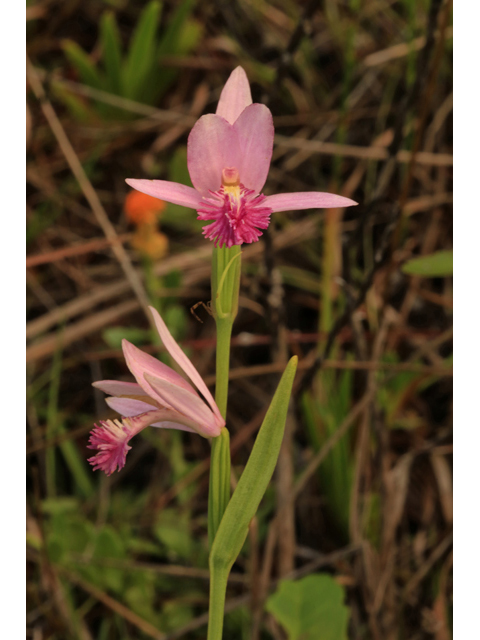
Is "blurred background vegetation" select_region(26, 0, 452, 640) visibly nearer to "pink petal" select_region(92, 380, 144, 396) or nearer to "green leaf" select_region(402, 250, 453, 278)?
"green leaf" select_region(402, 250, 453, 278)

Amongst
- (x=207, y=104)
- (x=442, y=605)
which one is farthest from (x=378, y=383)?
(x=207, y=104)

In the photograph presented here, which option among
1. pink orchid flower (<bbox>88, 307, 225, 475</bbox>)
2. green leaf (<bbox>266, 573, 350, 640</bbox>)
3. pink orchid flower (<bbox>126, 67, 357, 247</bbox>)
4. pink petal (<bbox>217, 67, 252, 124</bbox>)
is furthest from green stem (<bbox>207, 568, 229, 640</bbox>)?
green leaf (<bbox>266, 573, 350, 640</bbox>)

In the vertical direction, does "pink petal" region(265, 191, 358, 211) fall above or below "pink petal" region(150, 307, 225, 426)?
above

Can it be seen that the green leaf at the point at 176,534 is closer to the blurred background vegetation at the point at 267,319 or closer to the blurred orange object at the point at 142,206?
the blurred background vegetation at the point at 267,319

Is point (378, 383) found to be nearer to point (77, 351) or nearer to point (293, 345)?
point (293, 345)

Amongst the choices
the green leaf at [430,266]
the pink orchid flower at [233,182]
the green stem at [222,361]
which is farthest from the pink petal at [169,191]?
the green leaf at [430,266]

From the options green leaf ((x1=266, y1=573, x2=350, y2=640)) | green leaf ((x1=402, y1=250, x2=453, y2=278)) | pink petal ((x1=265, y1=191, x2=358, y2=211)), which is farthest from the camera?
green leaf ((x1=402, y1=250, x2=453, y2=278))

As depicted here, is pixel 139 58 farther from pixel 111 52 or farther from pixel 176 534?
pixel 176 534
